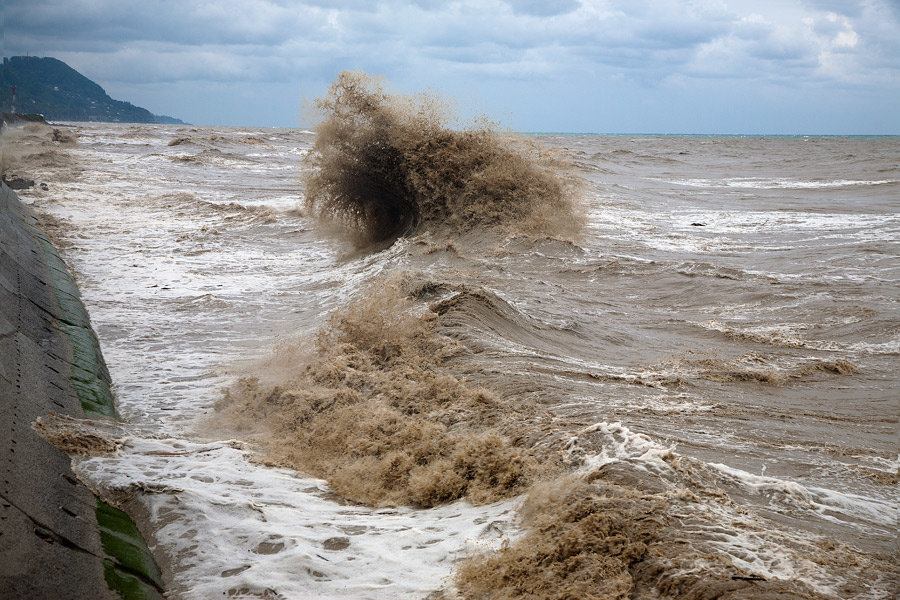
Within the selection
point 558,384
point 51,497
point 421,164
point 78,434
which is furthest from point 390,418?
point 421,164

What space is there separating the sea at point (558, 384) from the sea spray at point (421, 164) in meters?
0.68

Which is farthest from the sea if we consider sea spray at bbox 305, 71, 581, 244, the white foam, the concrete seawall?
sea spray at bbox 305, 71, 581, 244

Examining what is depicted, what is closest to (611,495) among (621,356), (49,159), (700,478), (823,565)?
(700,478)

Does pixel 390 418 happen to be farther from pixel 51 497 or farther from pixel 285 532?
pixel 51 497

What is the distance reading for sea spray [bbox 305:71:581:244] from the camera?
11.3 m

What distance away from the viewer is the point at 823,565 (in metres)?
2.70

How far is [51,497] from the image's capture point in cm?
312

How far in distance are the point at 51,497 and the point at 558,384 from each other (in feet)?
10.2

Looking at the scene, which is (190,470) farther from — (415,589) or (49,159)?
(49,159)

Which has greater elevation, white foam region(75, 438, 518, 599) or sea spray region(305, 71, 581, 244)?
sea spray region(305, 71, 581, 244)

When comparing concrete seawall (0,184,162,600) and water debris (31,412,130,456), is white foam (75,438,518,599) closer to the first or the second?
water debris (31,412,130,456)

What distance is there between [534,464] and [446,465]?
0.56 metres

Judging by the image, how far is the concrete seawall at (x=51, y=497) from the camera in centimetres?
261

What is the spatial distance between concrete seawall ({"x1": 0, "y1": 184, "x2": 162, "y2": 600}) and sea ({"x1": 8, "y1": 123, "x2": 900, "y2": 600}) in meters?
0.21
